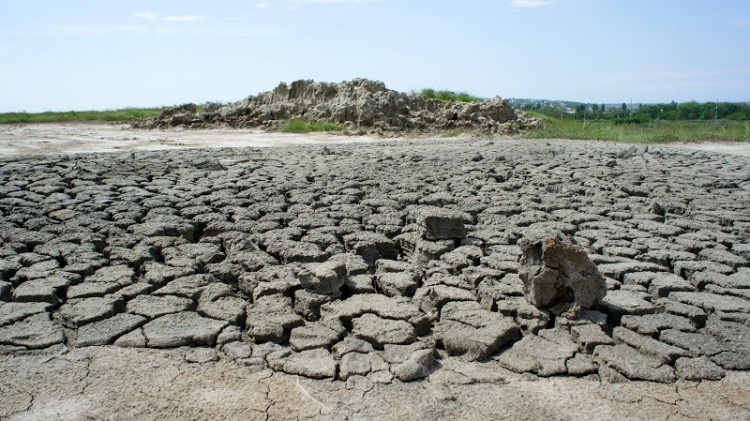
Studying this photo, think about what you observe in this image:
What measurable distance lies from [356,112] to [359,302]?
41.4 ft

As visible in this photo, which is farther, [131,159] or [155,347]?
[131,159]

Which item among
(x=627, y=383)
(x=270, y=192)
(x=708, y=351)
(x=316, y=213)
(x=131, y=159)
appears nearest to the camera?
(x=627, y=383)

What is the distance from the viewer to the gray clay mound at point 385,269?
10.1 ft

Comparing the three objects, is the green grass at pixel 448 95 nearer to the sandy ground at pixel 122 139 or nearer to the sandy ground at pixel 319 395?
the sandy ground at pixel 122 139

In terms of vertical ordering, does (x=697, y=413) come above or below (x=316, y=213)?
below

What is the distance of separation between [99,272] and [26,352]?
39.3 inches

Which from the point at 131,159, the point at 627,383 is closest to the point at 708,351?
A: the point at 627,383

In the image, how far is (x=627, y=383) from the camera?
9.11 feet

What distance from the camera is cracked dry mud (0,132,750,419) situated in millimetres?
2662

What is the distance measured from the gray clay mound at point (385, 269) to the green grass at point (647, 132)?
5.61 metres

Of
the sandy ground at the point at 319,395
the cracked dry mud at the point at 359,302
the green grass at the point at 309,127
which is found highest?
the green grass at the point at 309,127

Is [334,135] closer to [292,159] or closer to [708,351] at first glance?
[292,159]

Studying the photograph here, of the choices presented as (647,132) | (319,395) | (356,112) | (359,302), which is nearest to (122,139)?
(356,112)

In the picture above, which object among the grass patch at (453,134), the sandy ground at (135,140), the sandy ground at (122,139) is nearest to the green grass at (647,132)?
the sandy ground at (135,140)
